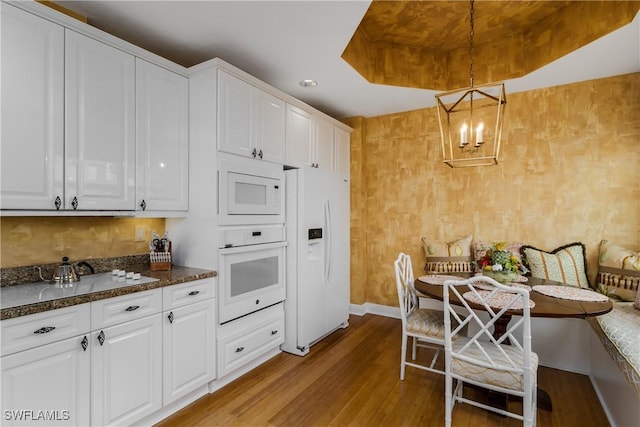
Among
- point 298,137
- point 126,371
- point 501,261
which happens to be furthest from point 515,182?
point 126,371

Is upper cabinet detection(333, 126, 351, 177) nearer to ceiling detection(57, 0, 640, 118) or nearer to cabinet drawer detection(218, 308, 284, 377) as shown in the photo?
ceiling detection(57, 0, 640, 118)

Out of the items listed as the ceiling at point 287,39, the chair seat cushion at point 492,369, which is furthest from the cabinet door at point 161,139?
the chair seat cushion at point 492,369

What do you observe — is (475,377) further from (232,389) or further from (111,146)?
(111,146)

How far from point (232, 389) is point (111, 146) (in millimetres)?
1978

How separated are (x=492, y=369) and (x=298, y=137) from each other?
2494mm

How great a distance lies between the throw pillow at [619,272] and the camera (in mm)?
2635

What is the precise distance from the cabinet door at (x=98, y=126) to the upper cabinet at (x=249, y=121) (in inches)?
24.0

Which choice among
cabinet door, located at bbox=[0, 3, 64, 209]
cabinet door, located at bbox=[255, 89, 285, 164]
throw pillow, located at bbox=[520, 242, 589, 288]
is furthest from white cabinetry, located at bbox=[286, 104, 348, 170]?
throw pillow, located at bbox=[520, 242, 589, 288]

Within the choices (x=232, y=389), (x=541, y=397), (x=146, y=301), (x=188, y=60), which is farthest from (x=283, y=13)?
(x=541, y=397)

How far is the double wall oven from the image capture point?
244cm

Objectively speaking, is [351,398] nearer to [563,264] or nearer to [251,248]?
[251,248]

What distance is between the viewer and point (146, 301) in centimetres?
198

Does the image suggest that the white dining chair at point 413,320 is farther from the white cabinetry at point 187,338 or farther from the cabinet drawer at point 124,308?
the cabinet drawer at point 124,308

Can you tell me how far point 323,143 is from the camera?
360 cm
